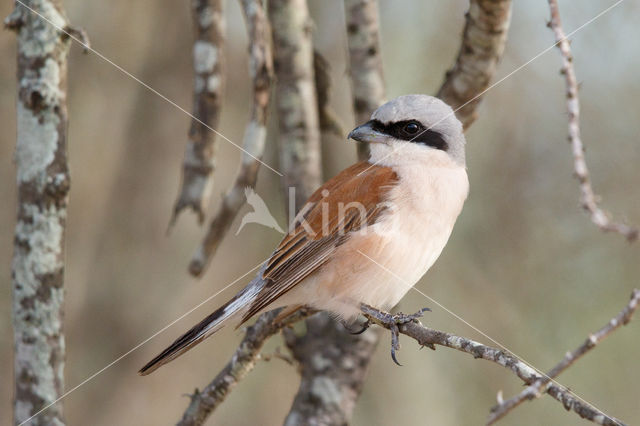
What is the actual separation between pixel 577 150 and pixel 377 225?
55.6 inches

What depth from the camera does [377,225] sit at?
11.3 ft

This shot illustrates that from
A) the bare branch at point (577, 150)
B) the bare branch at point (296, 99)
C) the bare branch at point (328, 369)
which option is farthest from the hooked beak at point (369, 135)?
the bare branch at point (577, 150)

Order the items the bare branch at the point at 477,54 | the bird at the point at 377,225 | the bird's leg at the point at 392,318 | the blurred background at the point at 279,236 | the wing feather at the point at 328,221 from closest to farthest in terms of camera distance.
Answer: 1. the bird's leg at the point at 392,318
2. the bird at the point at 377,225
3. the wing feather at the point at 328,221
4. the bare branch at the point at 477,54
5. the blurred background at the point at 279,236

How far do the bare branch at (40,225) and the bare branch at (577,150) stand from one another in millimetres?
2058

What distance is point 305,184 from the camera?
173 inches

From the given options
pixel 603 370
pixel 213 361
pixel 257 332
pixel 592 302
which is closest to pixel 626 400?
pixel 603 370

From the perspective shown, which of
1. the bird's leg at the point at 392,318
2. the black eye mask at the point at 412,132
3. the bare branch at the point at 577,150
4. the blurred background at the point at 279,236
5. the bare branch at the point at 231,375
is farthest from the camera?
the blurred background at the point at 279,236

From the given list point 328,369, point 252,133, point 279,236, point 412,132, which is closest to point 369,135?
point 412,132

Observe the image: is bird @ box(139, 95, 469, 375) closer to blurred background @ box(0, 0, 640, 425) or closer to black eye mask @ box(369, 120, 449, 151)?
black eye mask @ box(369, 120, 449, 151)

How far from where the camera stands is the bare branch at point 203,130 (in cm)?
373

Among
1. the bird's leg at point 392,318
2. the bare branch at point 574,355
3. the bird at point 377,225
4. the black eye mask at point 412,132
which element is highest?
the black eye mask at point 412,132

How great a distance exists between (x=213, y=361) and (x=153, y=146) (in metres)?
1.97

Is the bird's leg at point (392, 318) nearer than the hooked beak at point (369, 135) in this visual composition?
Yes

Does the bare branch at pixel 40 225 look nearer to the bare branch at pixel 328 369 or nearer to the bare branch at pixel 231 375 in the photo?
the bare branch at pixel 231 375
